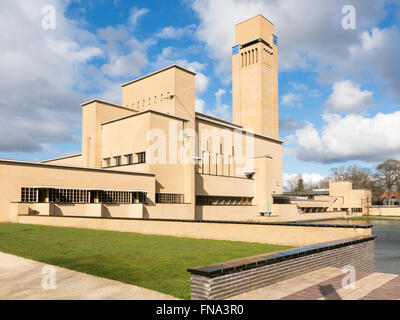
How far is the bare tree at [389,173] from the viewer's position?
94375 millimetres

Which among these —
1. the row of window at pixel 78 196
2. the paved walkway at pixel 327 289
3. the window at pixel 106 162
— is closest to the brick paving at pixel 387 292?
the paved walkway at pixel 327 289

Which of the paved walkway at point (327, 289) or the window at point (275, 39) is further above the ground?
the window at point (275, 39)

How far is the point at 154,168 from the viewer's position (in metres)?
38.5

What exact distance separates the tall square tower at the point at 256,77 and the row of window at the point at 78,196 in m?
40.6

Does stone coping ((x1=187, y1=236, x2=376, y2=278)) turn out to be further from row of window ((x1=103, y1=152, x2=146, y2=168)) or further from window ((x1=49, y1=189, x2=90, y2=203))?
row of window ((x1=103, y1=152, x2=146, y2=168))

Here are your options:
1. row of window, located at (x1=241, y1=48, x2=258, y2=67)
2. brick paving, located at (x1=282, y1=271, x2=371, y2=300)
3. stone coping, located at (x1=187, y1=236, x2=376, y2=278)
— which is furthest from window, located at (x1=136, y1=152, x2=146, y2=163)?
row of window, located at (x1=241, y1=48, x2=258, y2=67)

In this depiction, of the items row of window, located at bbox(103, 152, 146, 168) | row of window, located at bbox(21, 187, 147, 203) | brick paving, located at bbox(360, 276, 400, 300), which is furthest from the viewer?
row of window, located at bbox(103, 152, 146, 168)

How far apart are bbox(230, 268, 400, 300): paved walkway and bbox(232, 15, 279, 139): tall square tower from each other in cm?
6197

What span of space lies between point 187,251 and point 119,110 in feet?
122

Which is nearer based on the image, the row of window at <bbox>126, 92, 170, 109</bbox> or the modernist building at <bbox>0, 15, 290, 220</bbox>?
the modernist building at <bbox>0, 15, 290, 220</bbox>

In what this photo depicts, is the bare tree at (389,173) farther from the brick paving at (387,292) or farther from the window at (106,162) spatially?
the brick paving at (387,292)

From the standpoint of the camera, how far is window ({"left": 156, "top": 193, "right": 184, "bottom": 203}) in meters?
39.1
